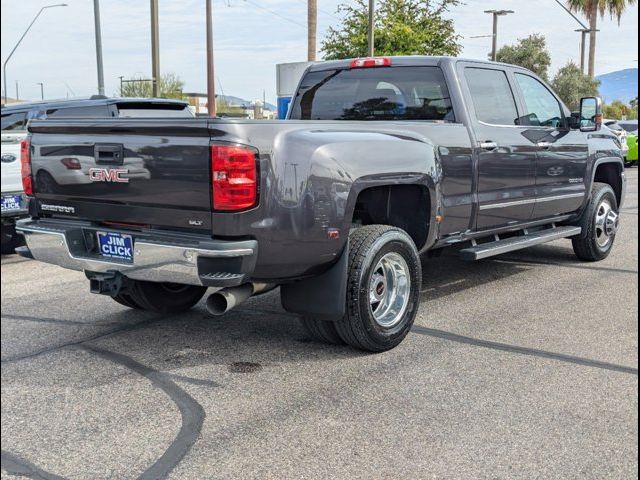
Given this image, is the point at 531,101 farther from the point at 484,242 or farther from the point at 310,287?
the point at 310,287

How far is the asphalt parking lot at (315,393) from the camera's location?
10.2 feet

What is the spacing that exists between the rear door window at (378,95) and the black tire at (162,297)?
1.92 meters

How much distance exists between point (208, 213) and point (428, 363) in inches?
64.0

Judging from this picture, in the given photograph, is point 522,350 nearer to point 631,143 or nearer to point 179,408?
point 179,408

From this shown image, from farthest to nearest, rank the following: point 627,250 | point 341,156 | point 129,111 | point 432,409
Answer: point 129,111 < point 627,250 < point 341,156 < point 432,409

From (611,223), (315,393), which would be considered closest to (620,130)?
(611,223)

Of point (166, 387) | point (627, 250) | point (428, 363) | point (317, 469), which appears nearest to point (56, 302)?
point (166, 387)

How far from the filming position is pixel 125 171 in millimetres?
4039

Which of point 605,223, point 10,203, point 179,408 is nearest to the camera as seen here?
point 179,408

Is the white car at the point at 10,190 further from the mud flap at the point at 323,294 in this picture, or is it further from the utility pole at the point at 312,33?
the utility pole at the point at 312,33

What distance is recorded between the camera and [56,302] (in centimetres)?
589

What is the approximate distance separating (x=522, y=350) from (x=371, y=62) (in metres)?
2.74

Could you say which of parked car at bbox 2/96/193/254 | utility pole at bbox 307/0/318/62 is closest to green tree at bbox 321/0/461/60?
utility pole at bbox 307/0/318/62

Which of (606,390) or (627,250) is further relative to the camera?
(627,250)
